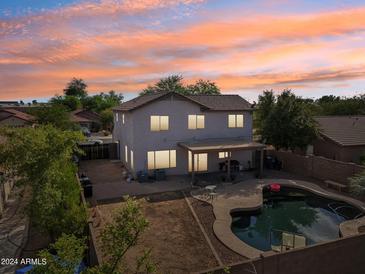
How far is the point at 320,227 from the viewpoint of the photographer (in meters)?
17.2

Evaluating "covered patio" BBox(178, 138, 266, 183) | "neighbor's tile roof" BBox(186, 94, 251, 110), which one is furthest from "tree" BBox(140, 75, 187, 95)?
"covered patio" BBox(178, 138, 266, 183)

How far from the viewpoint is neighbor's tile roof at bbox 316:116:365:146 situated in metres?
27.2

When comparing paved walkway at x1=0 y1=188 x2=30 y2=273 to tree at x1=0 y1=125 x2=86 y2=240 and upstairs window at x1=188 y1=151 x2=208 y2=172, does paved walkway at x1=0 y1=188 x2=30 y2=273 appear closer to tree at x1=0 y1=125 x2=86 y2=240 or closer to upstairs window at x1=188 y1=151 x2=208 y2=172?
tree at x1=0 y1=125 x2=86 y2=240

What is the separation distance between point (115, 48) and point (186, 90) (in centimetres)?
4173

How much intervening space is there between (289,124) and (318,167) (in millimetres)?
4780

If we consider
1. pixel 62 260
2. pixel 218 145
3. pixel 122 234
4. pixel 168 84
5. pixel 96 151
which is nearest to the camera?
pixel 62 260

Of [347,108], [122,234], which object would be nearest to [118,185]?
[122,234]

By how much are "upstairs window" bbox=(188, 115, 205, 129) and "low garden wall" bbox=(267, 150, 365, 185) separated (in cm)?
868

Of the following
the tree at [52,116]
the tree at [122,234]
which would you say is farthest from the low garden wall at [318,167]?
the tree at [52,116]

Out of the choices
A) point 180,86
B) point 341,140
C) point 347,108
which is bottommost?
point 341,140

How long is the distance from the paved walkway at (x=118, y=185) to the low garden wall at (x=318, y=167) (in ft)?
35.0

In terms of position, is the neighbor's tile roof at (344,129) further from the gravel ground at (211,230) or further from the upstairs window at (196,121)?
the gravel ground at (211,230)

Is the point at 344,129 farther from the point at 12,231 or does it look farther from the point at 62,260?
the point at 62,260

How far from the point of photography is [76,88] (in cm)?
11944
